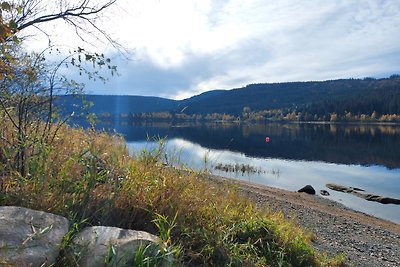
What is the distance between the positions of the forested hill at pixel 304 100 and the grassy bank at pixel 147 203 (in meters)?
102

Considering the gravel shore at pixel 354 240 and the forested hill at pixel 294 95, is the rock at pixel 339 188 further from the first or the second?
the forested hill at pixel 294 95

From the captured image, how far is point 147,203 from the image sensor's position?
3893 millimetres

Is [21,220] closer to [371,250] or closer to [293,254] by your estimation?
[293,254]

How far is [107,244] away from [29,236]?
622 millimetres

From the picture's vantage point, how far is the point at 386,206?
65.4ft

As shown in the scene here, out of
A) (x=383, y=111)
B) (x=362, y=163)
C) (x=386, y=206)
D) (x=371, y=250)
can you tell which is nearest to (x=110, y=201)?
(x=371, y=250)

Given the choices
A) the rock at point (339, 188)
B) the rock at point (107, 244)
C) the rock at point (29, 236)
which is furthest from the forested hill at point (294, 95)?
the rock at point (29, 236)

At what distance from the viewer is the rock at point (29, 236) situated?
8.39 ft

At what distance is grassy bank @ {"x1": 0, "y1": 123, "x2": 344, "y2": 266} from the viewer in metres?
3.52

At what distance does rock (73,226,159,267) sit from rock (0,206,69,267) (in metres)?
0.19

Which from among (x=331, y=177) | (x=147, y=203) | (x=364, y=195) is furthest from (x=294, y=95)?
(x=147, y=203)

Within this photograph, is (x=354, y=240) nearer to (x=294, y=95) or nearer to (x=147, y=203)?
(x=147, y=203)

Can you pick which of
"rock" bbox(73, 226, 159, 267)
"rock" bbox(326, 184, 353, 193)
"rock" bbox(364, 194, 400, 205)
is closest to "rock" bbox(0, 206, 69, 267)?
"rock" bbox(73, 226, 159, 267)

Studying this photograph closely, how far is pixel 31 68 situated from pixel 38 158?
52.3 inches
